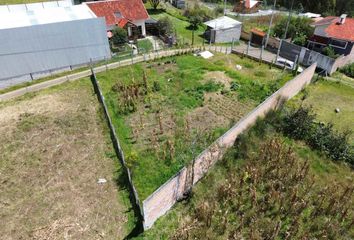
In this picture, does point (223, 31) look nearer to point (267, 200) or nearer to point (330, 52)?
point (330, 52)

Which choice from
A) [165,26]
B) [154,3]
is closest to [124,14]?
[165,26]

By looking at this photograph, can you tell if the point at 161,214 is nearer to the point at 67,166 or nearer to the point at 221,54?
the point at 67,166

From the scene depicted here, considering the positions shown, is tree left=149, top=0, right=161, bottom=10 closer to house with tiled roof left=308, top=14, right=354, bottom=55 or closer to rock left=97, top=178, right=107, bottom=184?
house with tiled roof left=308, top=14, right=354, bottom=55

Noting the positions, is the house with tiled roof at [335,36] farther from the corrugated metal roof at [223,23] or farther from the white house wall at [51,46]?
the white house wall at [51,46]

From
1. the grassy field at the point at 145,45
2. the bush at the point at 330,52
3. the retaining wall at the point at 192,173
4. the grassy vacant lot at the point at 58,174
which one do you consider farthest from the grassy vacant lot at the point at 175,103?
the bush at the point at 330,52

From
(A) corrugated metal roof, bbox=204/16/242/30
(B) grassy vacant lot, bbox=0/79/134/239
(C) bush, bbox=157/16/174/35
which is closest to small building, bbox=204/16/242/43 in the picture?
(A) corrugated metal roof, bbox=204/16/242/30
